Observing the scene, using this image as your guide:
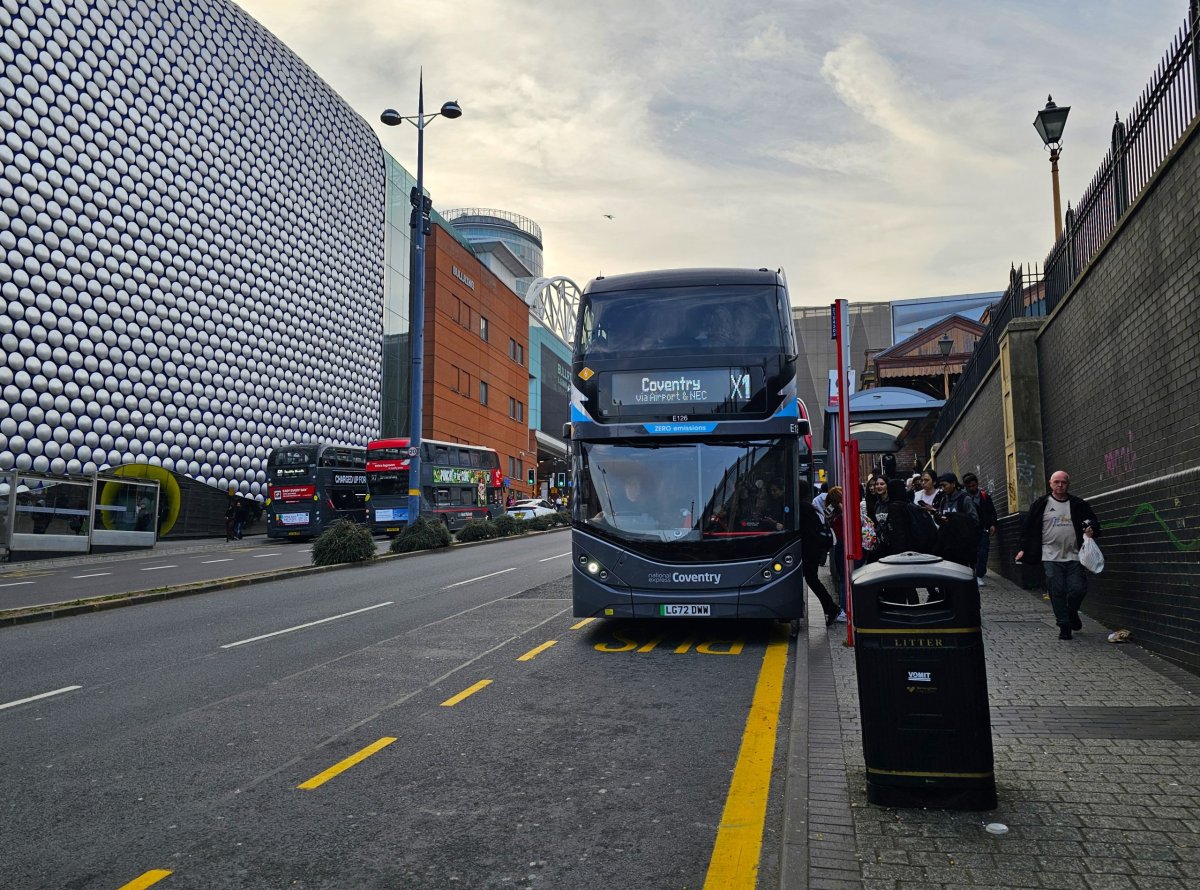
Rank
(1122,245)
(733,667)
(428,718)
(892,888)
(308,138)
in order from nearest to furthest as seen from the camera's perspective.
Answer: (892,888) → (428,718) → (733,667) → (1122,245) → (308,138)

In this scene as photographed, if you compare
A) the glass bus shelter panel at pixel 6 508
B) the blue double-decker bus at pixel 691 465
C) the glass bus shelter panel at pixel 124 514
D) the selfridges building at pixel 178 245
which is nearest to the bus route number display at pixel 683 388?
the blue double-decker bus at pixel 691 465

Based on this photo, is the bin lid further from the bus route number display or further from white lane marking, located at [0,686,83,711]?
white lane marking, located at [0,686,83,711]

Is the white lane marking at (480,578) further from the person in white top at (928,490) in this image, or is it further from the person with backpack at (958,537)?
the person with backpack at (958,537)

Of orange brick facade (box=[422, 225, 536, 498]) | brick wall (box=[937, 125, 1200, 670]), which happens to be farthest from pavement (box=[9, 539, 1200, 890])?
orange brick facade (box=[422, 225, 536, 498])

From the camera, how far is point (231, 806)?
14.9ft

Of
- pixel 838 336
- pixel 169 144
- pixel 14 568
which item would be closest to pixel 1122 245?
pixel 838 336

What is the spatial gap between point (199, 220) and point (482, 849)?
143 feet

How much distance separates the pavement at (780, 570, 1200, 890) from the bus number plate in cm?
227

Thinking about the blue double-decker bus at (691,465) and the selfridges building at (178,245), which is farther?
the selfridges building at (178,245)

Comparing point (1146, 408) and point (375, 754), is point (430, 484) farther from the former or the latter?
point (375, 754)

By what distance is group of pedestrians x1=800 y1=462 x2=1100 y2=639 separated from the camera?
7.25 m

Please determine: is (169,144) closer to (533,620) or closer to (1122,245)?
(533,620)

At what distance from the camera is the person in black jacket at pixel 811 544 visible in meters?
10.2

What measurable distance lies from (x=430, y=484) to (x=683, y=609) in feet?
87.7
